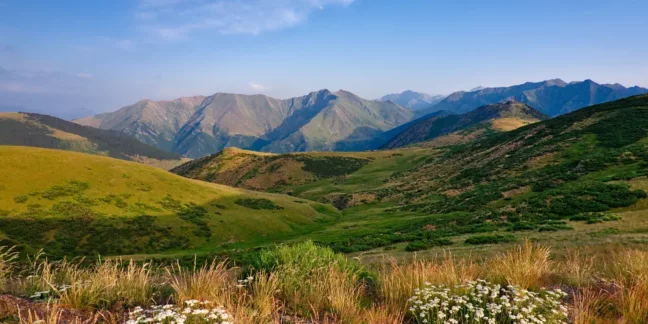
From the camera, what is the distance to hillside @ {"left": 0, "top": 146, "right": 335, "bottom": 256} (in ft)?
153

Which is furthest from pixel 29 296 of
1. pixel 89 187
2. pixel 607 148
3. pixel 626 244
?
pixel 607 148

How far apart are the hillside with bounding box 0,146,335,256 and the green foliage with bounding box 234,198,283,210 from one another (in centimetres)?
23

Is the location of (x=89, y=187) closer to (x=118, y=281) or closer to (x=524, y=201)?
(x=118, y=281)

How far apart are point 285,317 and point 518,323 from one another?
14.8ft

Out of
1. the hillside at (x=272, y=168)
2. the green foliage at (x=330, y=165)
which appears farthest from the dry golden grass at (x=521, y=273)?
the green foliage at (x=330, y=165)

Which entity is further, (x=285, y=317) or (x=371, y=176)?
(x=371, y=176)

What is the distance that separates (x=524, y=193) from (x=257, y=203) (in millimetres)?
51797

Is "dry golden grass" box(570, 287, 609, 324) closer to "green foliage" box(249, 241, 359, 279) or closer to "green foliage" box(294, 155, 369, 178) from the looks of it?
"green foliage" box(249, 241, 359, 279)

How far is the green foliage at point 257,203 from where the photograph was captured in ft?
238

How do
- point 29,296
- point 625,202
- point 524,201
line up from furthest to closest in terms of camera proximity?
1. point 524,201
2. point 625,202
3. point 29,296

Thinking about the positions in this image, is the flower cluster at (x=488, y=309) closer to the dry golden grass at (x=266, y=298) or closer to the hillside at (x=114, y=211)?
the dry golden grass at (x=266, y=298)

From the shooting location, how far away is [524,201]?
3847cm

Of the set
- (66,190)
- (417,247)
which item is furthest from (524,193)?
(66,190)

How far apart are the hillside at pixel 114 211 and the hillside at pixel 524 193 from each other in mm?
16426
